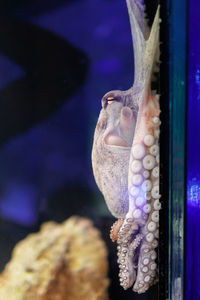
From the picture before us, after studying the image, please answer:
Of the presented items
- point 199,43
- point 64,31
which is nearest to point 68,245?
point 64,31

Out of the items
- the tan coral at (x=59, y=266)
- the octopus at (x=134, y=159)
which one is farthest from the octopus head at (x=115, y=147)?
the tan coral at (x=59, y=266)

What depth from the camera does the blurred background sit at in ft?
2.95

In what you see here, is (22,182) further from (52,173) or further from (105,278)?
(105,278)

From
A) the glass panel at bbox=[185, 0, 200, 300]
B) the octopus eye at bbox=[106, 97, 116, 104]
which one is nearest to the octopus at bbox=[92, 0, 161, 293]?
the octopus eye at bbox=[106, 97, 116, 104]

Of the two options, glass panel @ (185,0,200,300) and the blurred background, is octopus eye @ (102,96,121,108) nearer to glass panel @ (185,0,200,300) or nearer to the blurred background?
the blurred background

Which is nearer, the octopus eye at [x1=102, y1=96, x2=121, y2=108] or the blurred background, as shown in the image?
the blurred background

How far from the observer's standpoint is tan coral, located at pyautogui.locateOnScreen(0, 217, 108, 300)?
942 mm

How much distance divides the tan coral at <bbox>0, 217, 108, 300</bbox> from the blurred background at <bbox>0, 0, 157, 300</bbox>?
0.12 ft

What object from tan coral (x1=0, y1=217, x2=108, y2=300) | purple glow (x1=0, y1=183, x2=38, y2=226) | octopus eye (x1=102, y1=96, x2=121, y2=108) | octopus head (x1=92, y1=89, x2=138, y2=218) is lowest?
tan coral (x1=0, y1=217, x2=108, y2=300)

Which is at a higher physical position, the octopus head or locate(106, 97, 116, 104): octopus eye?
locate(106, 97, 116, 104): octopus eye

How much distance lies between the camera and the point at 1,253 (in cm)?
94

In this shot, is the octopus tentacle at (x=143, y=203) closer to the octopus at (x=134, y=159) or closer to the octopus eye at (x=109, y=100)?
the octopus at (x=134, y=159)

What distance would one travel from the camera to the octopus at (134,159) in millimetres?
1019

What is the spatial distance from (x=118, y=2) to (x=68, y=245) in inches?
31.7
